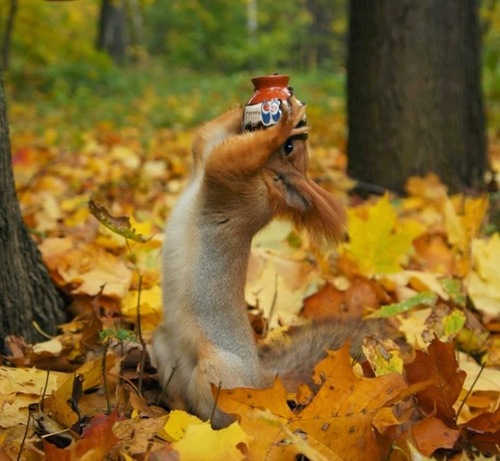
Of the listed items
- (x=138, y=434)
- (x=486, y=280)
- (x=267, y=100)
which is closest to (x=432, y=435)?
(x=138, y=434)

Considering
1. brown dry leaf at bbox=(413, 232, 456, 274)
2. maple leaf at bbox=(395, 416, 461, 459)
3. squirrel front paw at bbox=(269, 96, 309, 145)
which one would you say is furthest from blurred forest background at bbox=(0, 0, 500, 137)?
maple leaf at bbox=(395, 416, 461, 459)

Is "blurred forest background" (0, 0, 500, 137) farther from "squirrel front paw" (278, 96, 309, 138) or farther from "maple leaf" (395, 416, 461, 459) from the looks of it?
"maple leaf" (395, 416, 461, 459)

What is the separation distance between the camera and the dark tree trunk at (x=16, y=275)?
6.73 feet

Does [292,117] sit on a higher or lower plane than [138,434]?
higher

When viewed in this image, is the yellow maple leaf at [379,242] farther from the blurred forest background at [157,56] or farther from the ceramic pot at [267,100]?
the blurred forest background at [157,56]

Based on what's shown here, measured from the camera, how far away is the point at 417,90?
14.0 ft

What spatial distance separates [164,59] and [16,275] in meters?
26.1

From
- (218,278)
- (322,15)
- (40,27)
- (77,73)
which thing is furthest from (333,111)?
(322,15)

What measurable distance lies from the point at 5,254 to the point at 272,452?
107 centimetres

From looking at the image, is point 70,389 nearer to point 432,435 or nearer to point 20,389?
point 20,389

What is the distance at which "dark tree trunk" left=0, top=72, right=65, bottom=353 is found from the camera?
2053 mm

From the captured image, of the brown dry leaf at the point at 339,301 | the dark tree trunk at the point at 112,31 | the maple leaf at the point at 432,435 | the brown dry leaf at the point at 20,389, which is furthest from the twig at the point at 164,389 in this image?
the dark tree trunk at the point at 112,31

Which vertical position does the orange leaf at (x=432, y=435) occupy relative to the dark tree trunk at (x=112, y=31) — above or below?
below

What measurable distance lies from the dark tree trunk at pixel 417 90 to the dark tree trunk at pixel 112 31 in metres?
15.9
